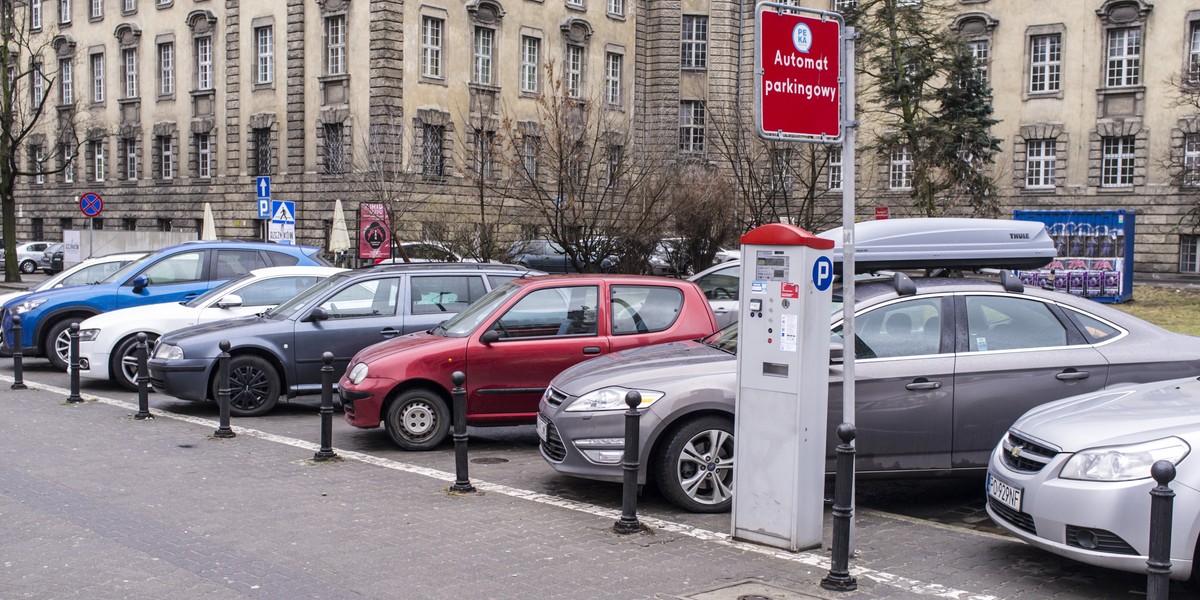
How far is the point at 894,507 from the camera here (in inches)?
342

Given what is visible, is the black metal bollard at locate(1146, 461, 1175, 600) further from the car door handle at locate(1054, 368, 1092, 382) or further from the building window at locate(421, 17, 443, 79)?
the building window at locate(421, 17, 443, 79)

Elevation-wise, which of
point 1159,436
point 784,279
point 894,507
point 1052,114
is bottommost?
point 894,507

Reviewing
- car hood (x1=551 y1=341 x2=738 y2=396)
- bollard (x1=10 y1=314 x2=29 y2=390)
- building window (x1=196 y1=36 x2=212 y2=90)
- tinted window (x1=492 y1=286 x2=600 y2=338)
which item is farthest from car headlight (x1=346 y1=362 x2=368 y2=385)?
building window (x1=196 y1=36 x2=212 y2=90)

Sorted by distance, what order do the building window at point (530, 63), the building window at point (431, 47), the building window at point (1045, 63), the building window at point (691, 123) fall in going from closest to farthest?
1. the building window at point (431, 47)
2. the building window at point (530, 63)
3. the building window at point (1045, 63)
4. the building window at point (691, 123)

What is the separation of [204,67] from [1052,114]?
112 ft

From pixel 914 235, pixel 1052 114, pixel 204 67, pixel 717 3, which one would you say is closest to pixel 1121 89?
pixel 1052 114

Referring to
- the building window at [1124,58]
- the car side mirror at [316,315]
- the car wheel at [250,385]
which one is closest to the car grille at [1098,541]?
the car side mirror at [316,315]

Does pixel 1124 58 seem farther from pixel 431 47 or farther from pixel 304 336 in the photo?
pixel 304 336

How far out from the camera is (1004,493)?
6.72 m

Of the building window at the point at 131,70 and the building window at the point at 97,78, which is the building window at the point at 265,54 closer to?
the building window at the point at 131,70

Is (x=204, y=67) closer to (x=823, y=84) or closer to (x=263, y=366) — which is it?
(x=263, y=366)

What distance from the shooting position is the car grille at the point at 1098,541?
19.6 feet

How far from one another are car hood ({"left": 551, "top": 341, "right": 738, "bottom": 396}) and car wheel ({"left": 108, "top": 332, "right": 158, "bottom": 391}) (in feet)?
26.0

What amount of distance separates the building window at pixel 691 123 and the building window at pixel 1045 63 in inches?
532
